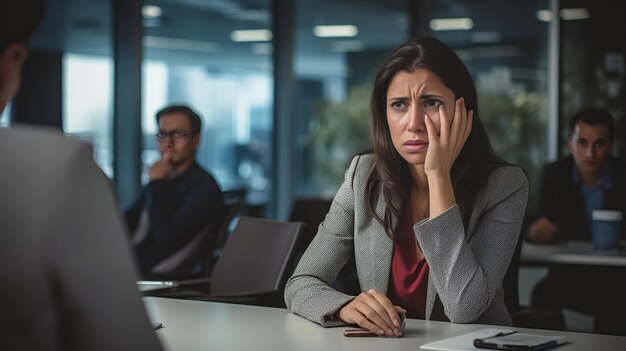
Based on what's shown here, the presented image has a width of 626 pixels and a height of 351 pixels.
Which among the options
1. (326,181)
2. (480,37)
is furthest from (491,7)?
(326,181)

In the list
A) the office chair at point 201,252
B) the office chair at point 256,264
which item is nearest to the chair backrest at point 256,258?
the office chair at point 256,264

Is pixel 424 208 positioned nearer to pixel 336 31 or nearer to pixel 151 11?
pixel 151 11

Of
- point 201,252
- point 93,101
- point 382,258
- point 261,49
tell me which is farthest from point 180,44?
point 382,258

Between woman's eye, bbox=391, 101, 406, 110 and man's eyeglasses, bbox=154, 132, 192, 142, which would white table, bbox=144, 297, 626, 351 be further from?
man's eyeglasses, bbox=154, 132, 192, 142

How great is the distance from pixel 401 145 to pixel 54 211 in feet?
6.05

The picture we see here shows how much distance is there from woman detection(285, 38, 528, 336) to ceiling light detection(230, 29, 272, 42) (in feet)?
17.7

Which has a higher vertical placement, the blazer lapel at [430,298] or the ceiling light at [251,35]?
the ceiling light at [251,35]

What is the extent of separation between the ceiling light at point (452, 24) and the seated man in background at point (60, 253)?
6.69 m

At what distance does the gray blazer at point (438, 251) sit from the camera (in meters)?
2.44

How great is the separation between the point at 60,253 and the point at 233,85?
7.29 metres

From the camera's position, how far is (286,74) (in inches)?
314

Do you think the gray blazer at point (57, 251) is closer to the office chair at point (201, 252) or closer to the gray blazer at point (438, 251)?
the gray blazer at point (438, 251)

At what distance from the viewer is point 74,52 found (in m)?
7.73

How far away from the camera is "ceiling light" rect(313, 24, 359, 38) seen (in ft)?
26.6
